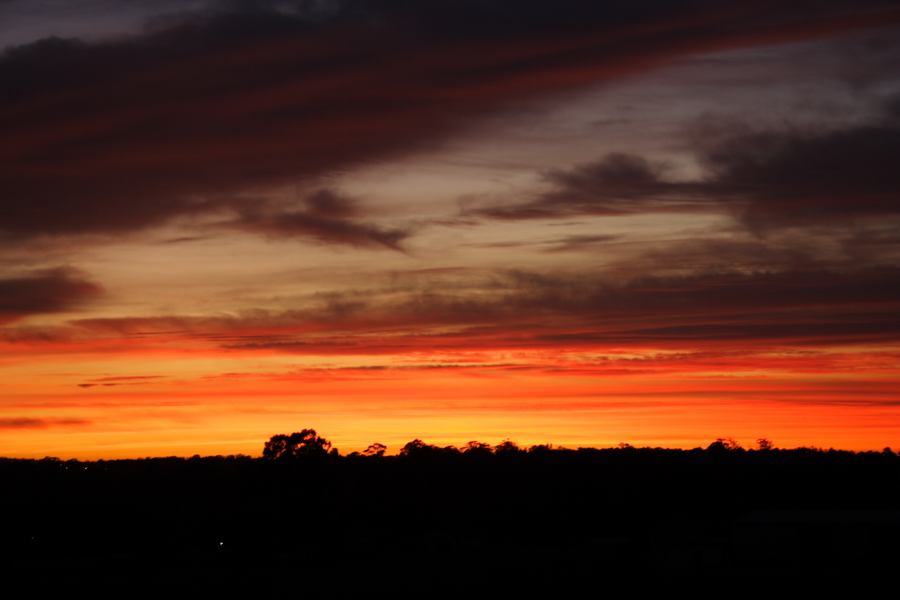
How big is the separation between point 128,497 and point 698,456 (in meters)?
55.3

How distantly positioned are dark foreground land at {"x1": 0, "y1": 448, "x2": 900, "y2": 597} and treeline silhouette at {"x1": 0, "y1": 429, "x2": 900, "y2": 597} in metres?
0.20

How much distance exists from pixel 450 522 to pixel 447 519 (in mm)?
2270

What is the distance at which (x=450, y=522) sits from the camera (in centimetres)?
9225

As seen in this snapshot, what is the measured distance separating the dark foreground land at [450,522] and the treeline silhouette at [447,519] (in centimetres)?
20

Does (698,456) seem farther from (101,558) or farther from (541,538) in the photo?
(101,558)

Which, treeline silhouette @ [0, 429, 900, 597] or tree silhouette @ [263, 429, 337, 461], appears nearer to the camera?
treeline silhouette @ [0, 429, 900, 597]

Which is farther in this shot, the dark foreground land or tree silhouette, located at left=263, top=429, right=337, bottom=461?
tree silhouette, located at left=263, top=429, right=337, bottom=461

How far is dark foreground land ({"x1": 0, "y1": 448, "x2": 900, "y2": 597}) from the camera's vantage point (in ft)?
171

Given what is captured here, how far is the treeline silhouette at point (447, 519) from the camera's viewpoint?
53.0 metres

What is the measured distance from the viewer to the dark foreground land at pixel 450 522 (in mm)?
52000

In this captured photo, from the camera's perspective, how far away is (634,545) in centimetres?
6134

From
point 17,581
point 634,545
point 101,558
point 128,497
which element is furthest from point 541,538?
point 128,497

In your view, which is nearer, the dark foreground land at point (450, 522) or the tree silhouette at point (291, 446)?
the dark foreground land at point (450, 522)

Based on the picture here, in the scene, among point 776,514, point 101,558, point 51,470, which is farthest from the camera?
point 51,470
